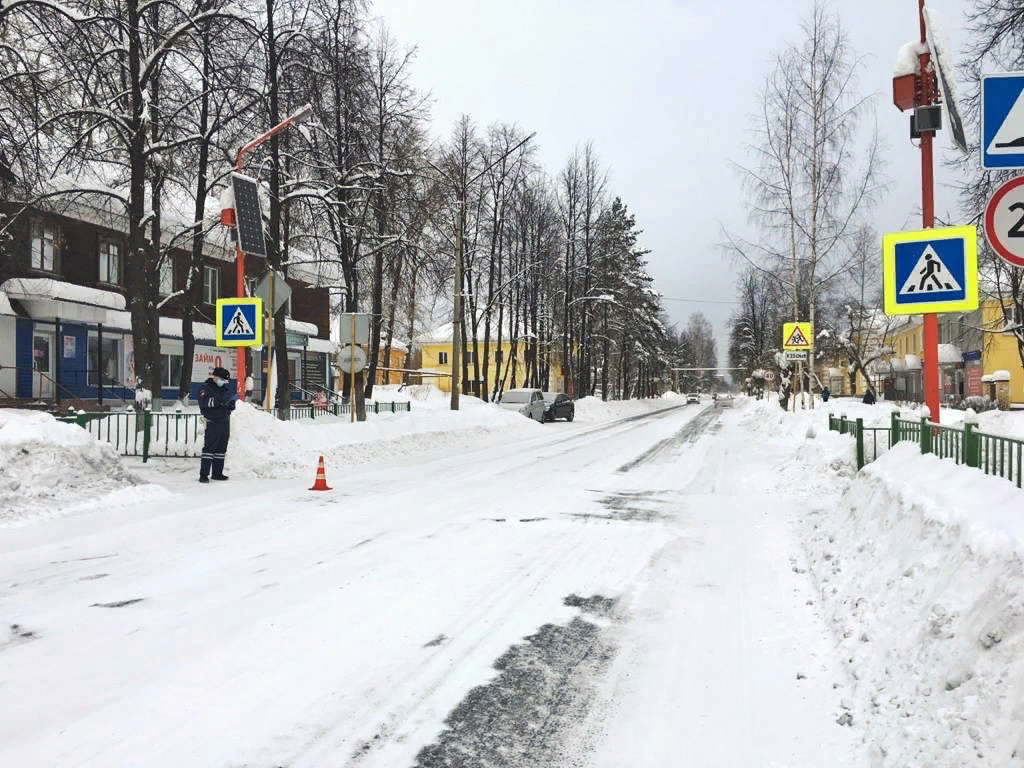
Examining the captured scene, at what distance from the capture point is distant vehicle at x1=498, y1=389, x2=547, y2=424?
34.4 m

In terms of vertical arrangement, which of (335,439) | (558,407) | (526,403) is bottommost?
(558,407)

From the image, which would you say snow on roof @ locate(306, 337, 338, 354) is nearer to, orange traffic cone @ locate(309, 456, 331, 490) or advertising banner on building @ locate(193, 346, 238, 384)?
advertising banner on building @ locate(193, 346, 238, 384)

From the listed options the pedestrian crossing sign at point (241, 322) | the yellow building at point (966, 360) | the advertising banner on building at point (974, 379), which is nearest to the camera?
the pedestrian crossing sign at point (241, 322)

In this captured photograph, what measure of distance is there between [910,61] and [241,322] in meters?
11.0

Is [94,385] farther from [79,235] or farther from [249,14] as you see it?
[249,14]

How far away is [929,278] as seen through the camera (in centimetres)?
755

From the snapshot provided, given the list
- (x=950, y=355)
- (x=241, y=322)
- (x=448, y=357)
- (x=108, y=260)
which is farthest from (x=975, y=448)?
(x=448, y=357)

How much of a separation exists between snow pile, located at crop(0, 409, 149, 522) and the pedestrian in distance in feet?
5.98

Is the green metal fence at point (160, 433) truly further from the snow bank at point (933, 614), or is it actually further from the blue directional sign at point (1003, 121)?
the blue directional sign at point (1003, 121)

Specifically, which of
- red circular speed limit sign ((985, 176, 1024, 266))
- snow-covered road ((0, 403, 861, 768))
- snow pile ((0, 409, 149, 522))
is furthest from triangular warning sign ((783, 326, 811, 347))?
red circular speed limit sign ((985, 176, 1024, 266))

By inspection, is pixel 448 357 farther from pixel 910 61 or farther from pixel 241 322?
pixel 910 61

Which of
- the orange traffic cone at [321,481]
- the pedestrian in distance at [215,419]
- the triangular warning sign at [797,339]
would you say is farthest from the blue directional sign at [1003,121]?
the triangular warning sign at [797,339]

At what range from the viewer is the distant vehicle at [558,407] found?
1447 inches

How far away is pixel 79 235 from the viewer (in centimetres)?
2592
